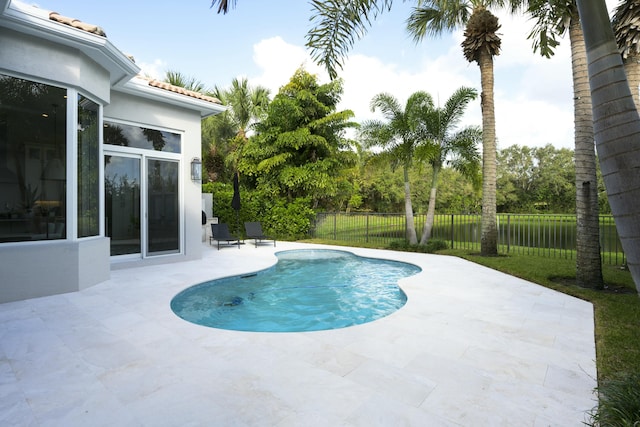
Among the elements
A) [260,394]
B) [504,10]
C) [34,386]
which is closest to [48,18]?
[34,386]

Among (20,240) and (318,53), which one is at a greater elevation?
(318,53)

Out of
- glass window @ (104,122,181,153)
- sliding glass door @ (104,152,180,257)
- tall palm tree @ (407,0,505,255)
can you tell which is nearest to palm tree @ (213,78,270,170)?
glass window @ (104,122,181,153)

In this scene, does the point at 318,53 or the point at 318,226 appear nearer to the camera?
the point at 318,53

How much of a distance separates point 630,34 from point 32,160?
10.4m

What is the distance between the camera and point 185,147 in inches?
342

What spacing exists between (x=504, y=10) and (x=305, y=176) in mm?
8766

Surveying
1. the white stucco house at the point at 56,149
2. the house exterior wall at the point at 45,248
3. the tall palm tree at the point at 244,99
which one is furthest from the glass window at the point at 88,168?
the tall palm tree at the point at 244,99

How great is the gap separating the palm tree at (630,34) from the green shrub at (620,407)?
6095mm

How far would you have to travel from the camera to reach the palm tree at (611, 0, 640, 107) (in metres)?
6.00

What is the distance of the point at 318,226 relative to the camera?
1500cm

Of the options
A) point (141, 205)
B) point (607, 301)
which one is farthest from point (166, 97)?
point (607, 301)

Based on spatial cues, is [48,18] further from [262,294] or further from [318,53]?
[262,294]

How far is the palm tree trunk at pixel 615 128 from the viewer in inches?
68.5

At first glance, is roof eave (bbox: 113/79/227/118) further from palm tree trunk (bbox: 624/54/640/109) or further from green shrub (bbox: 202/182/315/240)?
palm tree trunk (bbox: 624/54/640/109)
